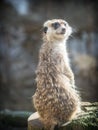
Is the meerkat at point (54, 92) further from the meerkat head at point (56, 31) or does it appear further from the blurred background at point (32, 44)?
the blurred background at point (32, 44)

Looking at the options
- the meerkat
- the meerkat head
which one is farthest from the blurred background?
the meerkat

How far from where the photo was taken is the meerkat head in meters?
4.11

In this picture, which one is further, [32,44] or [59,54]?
[32,44]

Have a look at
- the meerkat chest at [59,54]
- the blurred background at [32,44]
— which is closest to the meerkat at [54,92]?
the meerkat chest at [59,54]

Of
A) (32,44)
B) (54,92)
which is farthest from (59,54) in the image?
(32,44)

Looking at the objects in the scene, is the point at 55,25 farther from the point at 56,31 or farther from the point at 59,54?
the point at 59,54

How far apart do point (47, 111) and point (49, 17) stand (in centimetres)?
668

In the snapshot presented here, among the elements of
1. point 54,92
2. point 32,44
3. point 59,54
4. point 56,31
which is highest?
point 32,44

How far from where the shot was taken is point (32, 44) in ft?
32.5

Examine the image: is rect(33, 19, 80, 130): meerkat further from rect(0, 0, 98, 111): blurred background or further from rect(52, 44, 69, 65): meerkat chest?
rect(0, 0, 98, 111): blurred background

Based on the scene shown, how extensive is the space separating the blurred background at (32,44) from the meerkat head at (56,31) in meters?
4.12

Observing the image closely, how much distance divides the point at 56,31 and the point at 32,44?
577 centimetres

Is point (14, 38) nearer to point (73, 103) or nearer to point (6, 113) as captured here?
point (6, 113)

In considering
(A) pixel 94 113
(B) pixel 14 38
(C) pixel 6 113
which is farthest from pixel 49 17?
(A) pixel 94 113
